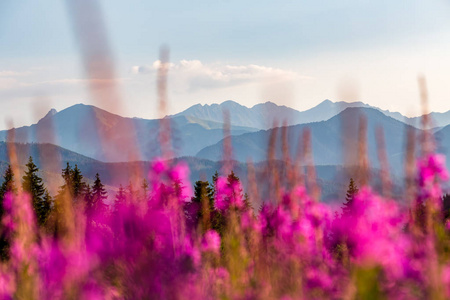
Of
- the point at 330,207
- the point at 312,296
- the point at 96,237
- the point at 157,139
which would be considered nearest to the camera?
the point at 312,296

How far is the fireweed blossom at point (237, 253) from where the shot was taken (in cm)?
347

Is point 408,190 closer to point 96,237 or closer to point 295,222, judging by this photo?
point 295,222

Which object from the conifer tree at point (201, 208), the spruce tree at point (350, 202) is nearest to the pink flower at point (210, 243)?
the conifer tree at point (201, 208)

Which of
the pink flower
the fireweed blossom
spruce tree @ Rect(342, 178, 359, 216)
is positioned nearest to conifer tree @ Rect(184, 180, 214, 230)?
the pink flower

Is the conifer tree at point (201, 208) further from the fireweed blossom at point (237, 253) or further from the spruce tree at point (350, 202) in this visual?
the spruce tree at point (350, 202)

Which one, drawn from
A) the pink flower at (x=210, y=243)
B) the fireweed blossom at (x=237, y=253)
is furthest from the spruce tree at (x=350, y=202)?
the pink flower at (x=210, y=243)

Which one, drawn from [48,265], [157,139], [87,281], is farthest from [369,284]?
[48,265]

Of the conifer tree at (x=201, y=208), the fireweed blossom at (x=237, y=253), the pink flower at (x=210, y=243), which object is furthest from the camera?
the pink flower at (x=210, y=243)

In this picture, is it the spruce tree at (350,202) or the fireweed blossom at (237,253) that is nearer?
the fireweed blossom at (237,253)

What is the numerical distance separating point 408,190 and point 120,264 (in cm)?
→ 273

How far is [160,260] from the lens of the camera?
13.2ft

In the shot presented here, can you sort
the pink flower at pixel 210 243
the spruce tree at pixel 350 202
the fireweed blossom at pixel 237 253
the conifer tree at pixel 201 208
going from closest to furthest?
the fireweed blossom at pixel 237 253
the conifer tree at pixel 201 208
the spruce tree at pixel 350 202
the pink flower at pixel 210 243

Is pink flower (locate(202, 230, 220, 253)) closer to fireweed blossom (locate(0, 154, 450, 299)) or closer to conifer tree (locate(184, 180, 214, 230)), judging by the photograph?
fireweed blossom (locate(0, 154, 450, 299))

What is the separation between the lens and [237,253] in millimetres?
3445
